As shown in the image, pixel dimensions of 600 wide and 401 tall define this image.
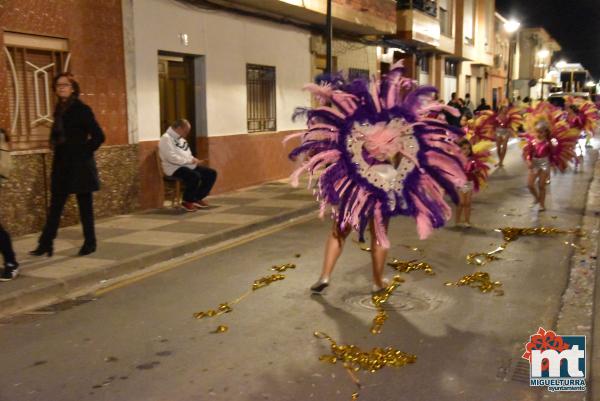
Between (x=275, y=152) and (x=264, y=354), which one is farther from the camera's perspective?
(x=275, y=152)

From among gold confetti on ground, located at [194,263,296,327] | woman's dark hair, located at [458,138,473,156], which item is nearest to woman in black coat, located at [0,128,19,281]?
gold confetti on ground, located at [194,263,296,327]

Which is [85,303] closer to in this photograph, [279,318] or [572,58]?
[279,318]

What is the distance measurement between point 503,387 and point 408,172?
6.28 ft

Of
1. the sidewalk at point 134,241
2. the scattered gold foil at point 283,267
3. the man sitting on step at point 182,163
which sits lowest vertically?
the scattered gold foil at point 283,267

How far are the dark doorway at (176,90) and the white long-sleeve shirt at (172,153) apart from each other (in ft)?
4.68

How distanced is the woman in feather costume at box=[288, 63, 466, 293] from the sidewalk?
264 cm

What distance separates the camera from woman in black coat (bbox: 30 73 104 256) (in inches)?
275

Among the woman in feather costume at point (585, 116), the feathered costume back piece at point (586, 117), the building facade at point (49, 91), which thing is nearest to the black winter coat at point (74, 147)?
the building facade at point (49, 91)

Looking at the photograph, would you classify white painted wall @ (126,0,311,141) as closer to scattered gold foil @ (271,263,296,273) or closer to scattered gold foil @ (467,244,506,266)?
scattered gold foil @ (271,263,296,273)

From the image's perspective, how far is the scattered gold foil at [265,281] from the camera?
6.35 meters

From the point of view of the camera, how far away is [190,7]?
462 inches

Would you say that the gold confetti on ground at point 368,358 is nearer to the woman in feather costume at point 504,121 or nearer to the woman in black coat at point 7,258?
the woman in black coat at point 7,258

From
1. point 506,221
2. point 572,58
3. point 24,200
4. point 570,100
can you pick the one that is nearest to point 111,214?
point 24,200

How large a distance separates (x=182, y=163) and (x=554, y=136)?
6036 millimetres
